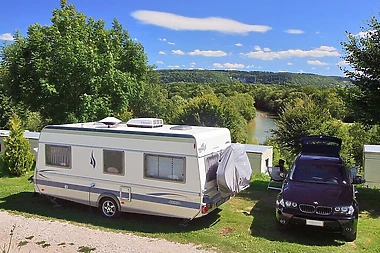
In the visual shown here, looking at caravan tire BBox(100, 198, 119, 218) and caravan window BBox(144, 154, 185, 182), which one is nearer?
caravan window BBox(144, 154, 185, 182)

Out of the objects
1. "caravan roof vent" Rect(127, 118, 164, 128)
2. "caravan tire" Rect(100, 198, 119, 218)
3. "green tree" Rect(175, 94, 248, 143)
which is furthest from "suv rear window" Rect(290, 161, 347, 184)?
"green tree" Rect(175, 94, 248, 143)

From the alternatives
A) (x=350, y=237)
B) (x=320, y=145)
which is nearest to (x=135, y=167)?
(x=350, y=237)

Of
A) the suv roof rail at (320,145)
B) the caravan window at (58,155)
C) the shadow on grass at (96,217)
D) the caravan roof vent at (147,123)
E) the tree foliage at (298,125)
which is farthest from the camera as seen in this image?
the tree foliage at (298,125)

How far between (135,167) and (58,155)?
226 cm

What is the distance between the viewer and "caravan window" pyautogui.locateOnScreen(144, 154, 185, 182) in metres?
7.37

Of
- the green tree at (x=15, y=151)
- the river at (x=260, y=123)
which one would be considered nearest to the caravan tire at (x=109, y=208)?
the green tree at (x=15, y=151)

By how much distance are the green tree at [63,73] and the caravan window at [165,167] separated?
8.19m

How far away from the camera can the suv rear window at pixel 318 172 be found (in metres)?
7.43

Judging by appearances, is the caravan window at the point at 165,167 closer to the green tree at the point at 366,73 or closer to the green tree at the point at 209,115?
the green tree at the point at 366,73

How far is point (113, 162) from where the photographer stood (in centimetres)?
814

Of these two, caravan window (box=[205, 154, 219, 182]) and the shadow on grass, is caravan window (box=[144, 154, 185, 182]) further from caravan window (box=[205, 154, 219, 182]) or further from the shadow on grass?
the shadow on grass

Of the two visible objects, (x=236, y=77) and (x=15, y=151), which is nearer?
(x=15, y=151)

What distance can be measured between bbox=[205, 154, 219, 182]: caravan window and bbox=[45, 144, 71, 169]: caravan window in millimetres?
3453

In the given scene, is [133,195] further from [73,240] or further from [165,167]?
[73,240]
